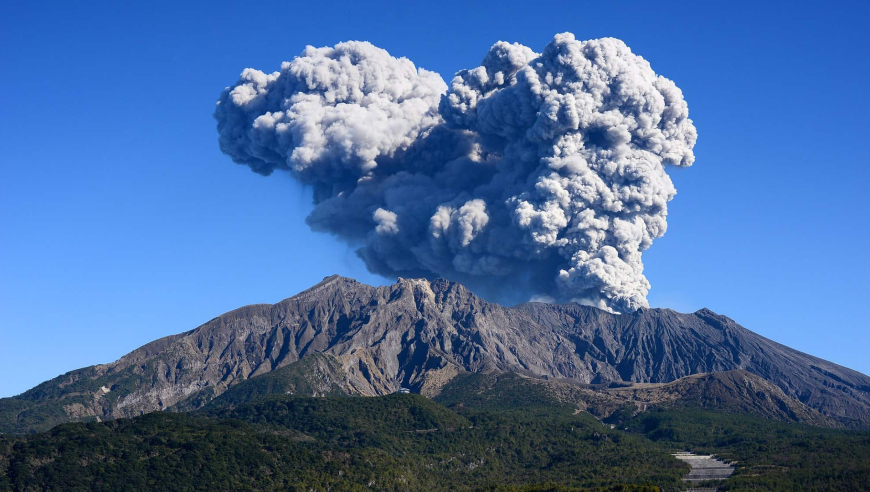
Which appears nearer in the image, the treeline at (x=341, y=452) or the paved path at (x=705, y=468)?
the treeline at (x=341, y=452)

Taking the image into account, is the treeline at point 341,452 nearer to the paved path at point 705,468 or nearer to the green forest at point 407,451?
the green forest at point 407,451

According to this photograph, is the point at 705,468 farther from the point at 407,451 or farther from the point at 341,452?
the point at 341,452

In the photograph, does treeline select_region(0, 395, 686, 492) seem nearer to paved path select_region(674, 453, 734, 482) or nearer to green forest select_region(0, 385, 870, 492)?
green forest select_region(0, 385, 870, 492)

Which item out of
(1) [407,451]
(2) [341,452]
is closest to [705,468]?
(1) [407,451]

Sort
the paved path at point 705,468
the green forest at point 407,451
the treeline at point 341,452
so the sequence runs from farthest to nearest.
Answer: the paved path at point 705,468
the green forest at point 407,451
the treeline at point 341,452

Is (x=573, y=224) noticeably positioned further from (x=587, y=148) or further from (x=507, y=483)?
(x=507, y=483)

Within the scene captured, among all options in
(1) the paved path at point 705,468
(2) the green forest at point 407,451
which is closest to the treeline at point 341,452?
(2) the green forest at point 407,451

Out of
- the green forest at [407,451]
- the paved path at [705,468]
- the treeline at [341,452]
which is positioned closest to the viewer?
the treeline at [341,452]

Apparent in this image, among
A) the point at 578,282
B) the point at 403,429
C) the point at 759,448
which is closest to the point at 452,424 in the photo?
the point at 403,429

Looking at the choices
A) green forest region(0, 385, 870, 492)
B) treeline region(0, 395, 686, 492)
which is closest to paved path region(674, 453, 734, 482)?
green forest region(0, 385, 870, 492)

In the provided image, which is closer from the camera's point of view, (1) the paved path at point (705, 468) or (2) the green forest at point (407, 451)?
(2) the green forest at point (407, 451)
